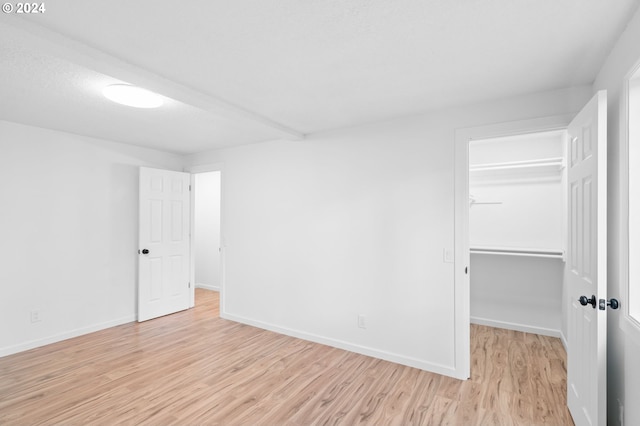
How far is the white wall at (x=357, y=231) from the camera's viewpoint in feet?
9.95

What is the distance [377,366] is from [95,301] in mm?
3485

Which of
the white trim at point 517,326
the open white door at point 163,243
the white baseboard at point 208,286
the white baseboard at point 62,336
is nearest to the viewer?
the white baseboard at point 62,336

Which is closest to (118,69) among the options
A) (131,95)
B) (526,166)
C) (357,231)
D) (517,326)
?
(131,95)

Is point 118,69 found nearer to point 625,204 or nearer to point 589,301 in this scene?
point 625,204

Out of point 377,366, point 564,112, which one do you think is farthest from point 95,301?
point 564,112

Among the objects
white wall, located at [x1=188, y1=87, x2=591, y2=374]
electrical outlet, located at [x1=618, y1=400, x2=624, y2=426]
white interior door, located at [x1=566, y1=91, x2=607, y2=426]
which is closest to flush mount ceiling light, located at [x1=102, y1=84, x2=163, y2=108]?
white wall, located at [x1=188, y1=87, x2=591, y2=374]

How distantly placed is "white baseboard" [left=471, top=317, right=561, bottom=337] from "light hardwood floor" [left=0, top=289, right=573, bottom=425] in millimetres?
136

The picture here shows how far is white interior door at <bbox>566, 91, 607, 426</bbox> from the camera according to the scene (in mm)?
1734

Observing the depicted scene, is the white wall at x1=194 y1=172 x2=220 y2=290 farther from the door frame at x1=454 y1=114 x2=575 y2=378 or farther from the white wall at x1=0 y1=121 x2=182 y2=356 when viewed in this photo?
the door frame at x1=454 y1=114 x2=575 y2=378

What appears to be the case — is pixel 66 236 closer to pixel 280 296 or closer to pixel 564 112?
pixel 280 296

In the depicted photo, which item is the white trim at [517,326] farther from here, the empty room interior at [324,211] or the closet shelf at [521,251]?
the closet shelf at [521,251]

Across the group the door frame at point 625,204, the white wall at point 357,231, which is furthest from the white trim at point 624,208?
the white wall at point 357,231

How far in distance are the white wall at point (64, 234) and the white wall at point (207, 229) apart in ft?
6.73

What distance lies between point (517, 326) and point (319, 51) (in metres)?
4.00
